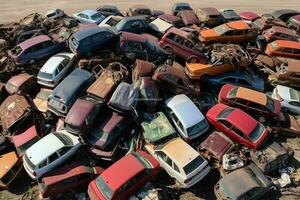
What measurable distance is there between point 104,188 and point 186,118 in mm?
4675

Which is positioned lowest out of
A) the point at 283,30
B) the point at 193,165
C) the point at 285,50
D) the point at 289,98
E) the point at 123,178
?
the point at 123,178

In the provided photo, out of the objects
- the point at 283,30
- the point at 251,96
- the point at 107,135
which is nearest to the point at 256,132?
the point at 251,96

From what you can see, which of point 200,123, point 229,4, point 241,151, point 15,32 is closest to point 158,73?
point 200,123

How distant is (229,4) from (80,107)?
20.8 metres

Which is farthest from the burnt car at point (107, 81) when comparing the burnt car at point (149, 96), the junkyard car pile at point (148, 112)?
the burnt car at point (149, 96)

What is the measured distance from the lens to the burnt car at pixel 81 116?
597 inches

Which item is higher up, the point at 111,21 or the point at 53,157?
the point at 111,21

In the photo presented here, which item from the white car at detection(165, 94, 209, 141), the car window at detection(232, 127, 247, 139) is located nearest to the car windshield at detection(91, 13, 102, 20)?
the white car at detection(165, 94, 209, 141)

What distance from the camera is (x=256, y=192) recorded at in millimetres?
13383

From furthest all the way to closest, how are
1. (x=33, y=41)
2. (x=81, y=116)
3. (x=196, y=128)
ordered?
(x=33, y=41)
(x=196, y=128)
(x=81, y=116)

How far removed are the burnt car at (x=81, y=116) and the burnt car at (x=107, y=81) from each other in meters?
0.52

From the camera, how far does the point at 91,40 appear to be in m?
18.9

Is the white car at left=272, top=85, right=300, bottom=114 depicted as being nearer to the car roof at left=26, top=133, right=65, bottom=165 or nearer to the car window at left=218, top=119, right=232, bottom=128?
the car window at left=218, top=119, right=232, bottom=128

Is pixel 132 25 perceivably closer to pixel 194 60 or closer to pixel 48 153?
pixel 194 60
